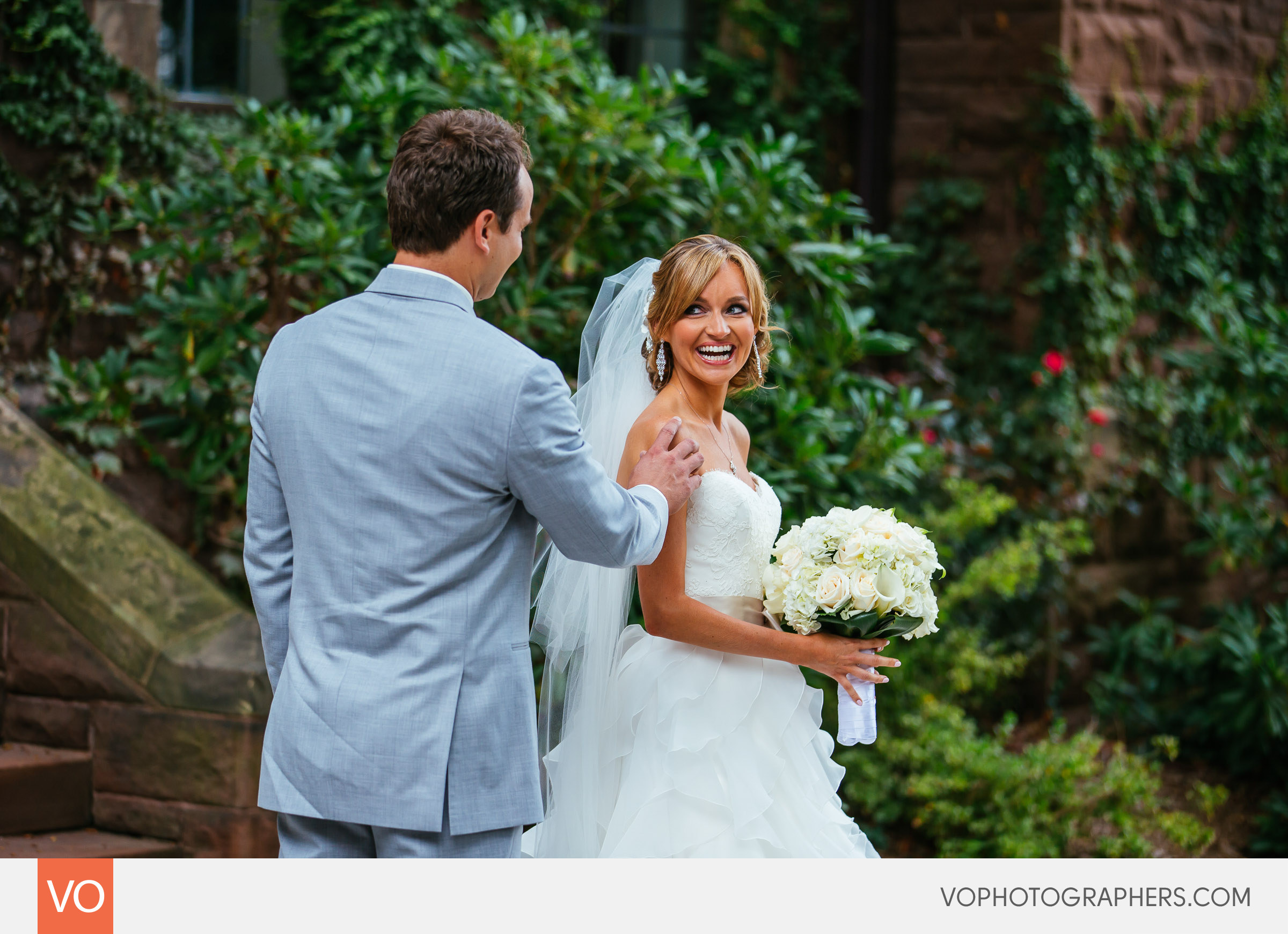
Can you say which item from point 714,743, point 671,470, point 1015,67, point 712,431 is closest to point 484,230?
point 671,470

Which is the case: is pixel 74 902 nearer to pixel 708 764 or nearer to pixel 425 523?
pixel 425 523

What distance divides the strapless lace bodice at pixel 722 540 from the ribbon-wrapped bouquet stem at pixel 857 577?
8 centimetres

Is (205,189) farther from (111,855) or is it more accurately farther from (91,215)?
(111,855)

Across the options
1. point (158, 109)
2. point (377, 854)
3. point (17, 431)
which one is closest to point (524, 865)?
point (377, 854)

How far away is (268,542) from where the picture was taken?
6.96 ft

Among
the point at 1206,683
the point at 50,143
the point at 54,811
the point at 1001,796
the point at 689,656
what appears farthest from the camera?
the point at 1206,683

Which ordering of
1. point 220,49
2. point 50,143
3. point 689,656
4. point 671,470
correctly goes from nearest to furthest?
point 671,470, point 689,656, point 50,143, point 220,49

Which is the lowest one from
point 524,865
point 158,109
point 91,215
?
point 524,865

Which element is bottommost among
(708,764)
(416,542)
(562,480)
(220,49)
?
(708,764)

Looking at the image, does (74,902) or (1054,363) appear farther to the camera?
(1054,363)

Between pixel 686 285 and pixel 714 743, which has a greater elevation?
pixel 686 285

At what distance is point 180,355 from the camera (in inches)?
147

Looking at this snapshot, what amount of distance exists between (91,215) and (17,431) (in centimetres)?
95

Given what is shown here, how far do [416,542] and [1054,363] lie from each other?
446 centimetres
